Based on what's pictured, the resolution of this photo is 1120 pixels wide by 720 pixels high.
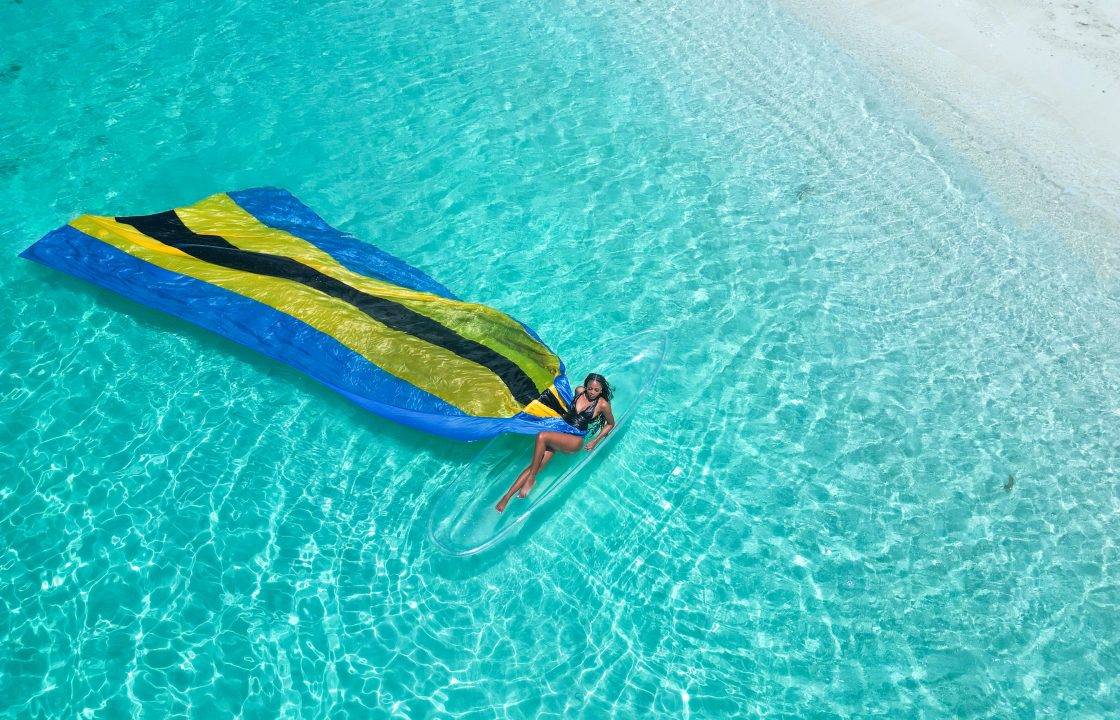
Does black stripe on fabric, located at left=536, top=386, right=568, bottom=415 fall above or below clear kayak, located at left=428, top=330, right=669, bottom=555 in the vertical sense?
above

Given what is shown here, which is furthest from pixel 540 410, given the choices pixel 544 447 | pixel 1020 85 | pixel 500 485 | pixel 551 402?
pixel 1020 85

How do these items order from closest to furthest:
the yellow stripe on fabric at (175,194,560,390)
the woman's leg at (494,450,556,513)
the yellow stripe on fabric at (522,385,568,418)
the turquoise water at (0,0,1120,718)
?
the turquoise water at (0,0,1120,718) < the woman's leg at (494,450,556,513) < the yellow stripe on fabric at (522,385,568,418) < the yellow stripe on fabric at (175,194,560,390)

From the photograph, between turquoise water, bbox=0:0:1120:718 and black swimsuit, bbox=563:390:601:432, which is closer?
turquoise water, bbox=0:0:1120:718

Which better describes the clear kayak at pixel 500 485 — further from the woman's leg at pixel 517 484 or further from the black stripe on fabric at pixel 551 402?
the black stripe on fabric at pixel 551 402

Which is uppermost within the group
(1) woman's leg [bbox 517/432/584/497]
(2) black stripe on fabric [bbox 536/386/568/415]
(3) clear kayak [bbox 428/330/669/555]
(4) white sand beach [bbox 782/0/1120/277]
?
(4) white sand beach [bbox 782/0/1120/277]

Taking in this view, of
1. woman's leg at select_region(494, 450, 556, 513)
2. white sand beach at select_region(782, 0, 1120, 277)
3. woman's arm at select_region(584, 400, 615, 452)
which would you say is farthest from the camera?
white sand beach at select_region(782, 0, 1120, 277)

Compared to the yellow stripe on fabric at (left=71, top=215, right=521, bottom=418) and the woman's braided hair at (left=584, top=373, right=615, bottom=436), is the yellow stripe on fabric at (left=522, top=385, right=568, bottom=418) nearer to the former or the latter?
the yellow stripe on fabric at (left=71, top=215, right=521, bottom=418)

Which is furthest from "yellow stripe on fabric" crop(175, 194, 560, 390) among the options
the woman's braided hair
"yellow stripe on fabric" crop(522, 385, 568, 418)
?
the woman's braided hair
